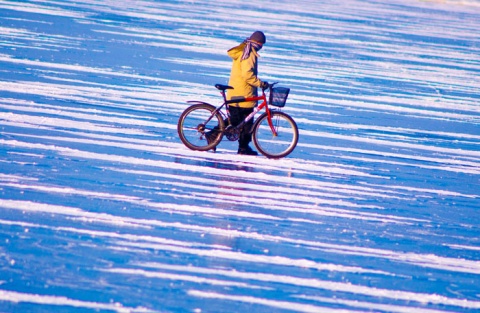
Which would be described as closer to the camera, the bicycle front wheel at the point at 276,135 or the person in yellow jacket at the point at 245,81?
the person in yellow jacket at the point at 245,81

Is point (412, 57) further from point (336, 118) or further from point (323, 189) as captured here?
point (323, 189)

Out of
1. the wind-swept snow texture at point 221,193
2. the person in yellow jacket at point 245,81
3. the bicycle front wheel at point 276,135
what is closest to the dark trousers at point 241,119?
the person in yellow jacket at point 245,81

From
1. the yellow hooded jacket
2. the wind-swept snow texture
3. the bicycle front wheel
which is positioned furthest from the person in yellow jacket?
the wind-swept snow texture

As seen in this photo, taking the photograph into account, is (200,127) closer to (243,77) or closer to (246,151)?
(246,151)

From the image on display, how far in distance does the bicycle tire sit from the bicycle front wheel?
0.49 meters

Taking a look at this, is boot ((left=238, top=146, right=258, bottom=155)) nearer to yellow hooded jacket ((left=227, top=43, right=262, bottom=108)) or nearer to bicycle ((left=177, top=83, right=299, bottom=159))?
bicycle ((left=177, top=83, right=299, bottom=159))

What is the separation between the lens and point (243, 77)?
11312 mm

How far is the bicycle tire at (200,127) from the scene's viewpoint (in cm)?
1141

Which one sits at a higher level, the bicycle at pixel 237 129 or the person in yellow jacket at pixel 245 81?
the person in yellow jacket at pixel 245 81

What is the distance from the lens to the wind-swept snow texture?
6.71 metres

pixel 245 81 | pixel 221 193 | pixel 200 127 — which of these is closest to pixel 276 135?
pixel 245 81

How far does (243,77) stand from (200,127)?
0.84 metres

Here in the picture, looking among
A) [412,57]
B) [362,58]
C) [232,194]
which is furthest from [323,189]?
[412,57]

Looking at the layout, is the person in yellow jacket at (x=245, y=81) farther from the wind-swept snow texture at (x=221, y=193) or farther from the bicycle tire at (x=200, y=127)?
the wind-swept snow texture at (x=221, y=193)
